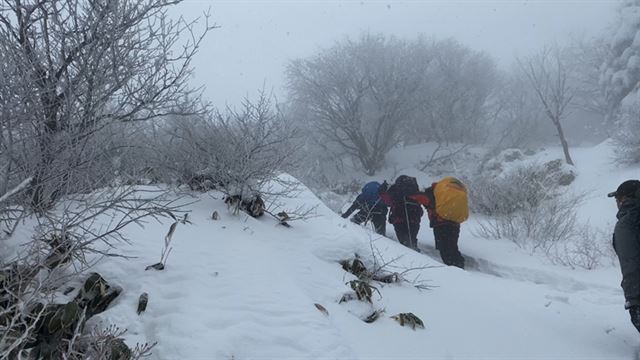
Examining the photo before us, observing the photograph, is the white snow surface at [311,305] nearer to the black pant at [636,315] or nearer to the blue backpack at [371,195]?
the black pant at [636,315]

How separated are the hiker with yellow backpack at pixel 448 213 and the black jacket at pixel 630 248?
11.5 ft

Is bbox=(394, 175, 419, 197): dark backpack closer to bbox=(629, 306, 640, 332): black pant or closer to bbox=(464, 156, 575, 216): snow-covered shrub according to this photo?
bbox=(464, 156, 575, 216): snow-covered shrub

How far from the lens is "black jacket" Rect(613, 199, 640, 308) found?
11.7ft

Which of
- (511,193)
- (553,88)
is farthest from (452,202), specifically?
(553,88)

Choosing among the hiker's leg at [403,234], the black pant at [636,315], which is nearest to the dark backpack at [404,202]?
the hiker's leg at [403,234]

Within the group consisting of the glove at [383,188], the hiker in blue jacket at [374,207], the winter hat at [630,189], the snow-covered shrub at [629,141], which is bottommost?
the hiker in blue jacket at [374,207]

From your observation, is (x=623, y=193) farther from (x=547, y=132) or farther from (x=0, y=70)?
(x=547, y=132)

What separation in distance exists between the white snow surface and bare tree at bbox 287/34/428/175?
19506mm

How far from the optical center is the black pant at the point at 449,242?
7383 mm

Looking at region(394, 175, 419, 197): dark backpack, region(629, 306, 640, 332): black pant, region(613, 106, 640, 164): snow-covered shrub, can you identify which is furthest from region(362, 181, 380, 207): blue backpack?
region(613, 106, 640, 164): snow-covered shrub

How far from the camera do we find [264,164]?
19.2 feet

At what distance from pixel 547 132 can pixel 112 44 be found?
35942 mm

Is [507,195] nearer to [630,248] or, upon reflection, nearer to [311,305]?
[630,248]

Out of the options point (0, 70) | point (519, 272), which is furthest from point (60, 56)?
point (519, 272)
